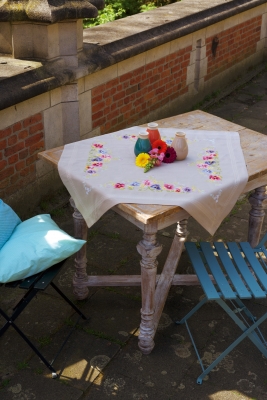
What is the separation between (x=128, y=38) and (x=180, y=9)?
68.2 inches

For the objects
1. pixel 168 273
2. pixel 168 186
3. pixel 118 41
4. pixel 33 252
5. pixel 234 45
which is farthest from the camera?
pixel 234 45

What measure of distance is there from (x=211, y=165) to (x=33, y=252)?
1.29 metres

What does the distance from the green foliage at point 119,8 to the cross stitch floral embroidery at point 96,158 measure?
5336 mm

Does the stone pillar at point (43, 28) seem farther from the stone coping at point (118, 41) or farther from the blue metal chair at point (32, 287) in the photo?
the blue metal chair at point (32, 287)

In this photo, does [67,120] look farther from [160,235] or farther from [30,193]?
[160,235]

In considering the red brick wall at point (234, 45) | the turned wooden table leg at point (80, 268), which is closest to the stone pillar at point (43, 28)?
the turned wooden table leg at point (80, 268)

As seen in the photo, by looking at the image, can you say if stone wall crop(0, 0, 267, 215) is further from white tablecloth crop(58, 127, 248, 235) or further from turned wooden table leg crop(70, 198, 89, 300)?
turned wooden table leg crop(70, 198, 89, 300)

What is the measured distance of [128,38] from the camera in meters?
6.01

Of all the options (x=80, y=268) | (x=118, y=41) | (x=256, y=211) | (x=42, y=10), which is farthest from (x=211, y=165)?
(x=118, y=41)

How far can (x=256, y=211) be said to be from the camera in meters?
4.13

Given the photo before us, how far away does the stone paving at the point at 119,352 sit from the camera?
3.46 meters

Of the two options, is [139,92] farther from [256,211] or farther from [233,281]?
[233,281]

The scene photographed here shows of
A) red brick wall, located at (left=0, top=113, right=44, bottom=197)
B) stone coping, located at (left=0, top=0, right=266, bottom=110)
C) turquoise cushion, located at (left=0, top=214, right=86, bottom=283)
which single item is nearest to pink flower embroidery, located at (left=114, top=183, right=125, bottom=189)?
turquoise cushion, located at (left=0, top=214, right=86, bottom=283)

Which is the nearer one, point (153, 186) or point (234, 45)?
point (153, 186)
